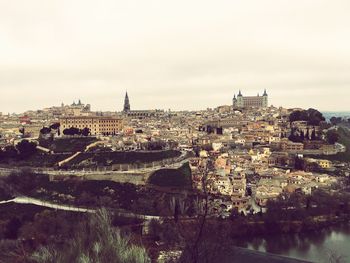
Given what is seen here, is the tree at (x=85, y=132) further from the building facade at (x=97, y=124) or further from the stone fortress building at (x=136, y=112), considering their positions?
the stone fortress building at (x=136, y=112)

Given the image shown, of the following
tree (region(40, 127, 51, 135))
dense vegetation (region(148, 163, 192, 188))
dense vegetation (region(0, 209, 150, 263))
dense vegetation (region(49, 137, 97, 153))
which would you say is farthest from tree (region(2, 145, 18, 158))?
dense vegetation (region(148, 163, 192, 188))

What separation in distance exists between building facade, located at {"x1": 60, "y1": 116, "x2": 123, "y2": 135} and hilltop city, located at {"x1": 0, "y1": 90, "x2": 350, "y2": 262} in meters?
0.22

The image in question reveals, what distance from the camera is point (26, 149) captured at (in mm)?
19797

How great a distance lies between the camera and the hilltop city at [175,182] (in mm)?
10836

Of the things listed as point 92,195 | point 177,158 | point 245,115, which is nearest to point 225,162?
point 177,158

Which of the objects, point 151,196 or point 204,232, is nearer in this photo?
point 204,232

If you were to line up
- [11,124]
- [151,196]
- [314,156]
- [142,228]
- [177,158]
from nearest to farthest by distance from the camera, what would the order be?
[142,228] → [151,196] → [177,158] → [314,156] → [11,124]

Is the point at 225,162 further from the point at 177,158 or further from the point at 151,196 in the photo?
the point at 151,196

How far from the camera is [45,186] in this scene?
1540 centimetres

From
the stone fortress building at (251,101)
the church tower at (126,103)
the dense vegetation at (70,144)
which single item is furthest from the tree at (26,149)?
the stone fortress building at (251,101)

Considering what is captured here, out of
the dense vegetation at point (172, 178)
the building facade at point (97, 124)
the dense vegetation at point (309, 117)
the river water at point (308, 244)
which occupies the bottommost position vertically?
the river water at point (308, 244)

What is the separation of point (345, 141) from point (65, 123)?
15.0m

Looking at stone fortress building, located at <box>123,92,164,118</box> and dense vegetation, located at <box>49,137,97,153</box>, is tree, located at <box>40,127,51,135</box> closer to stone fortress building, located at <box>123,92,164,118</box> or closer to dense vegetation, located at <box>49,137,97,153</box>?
dense vegetation, located at <box>49,137,97,153</box>

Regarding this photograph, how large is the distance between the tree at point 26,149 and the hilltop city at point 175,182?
4 cm
